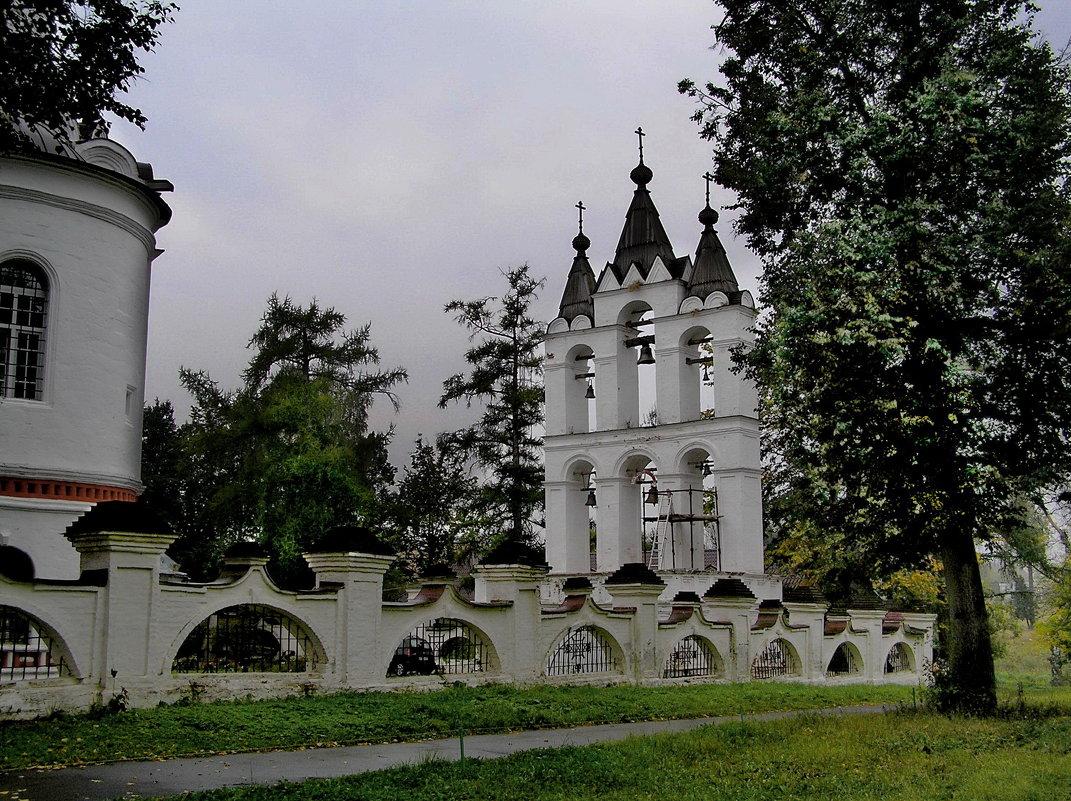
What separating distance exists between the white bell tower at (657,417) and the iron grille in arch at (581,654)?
10634 mm

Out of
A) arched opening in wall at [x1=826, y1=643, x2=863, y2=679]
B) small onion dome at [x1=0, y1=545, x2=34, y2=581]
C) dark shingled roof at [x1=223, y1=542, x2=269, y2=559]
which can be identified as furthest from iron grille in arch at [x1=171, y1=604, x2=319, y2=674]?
arched opening in wall at [x1=826, y1=643, x2=863, y2=679]

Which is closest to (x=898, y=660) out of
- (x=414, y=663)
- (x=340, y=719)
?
(x=414, y=663)

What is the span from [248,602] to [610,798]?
6564 millimetres

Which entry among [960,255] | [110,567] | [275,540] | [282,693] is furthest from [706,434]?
[110,567]

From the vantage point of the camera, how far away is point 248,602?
13289 mm

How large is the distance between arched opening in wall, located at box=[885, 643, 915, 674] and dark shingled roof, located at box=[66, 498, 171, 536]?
19.5 m

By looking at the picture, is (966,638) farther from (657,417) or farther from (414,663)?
(657,417)

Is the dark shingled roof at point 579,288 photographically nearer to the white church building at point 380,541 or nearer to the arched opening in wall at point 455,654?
the white church building at point 380,541

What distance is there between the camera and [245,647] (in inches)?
579

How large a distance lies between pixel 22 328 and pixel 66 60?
9.07m

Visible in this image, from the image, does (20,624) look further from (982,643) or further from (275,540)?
(275,540)

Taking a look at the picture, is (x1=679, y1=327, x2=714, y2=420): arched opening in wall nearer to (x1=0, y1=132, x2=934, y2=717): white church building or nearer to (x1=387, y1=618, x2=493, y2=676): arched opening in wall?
(x1=0, y1=132, x2=934, y2=717): white church building

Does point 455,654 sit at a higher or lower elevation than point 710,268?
lower

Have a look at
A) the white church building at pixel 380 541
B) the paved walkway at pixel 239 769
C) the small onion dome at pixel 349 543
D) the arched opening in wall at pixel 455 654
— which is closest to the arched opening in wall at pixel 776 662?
the white church building at pixel 380 541
